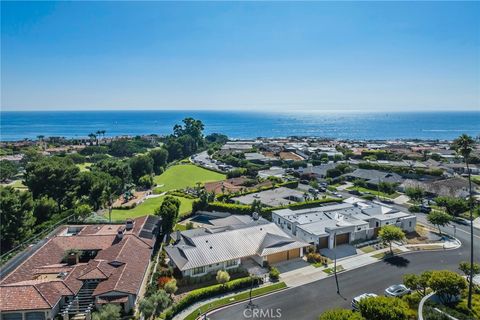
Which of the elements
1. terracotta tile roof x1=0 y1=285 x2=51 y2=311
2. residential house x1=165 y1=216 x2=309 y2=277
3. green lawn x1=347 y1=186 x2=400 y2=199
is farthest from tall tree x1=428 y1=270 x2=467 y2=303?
green lawn x1=347 y1=186 x2=400 y2=199

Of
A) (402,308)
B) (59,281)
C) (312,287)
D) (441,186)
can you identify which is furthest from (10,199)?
(441,186)

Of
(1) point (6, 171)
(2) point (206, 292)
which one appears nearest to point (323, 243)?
(2) point (206, 292)

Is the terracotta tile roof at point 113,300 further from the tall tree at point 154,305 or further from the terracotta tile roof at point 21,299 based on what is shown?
the terracotta tile roof at point 21,299

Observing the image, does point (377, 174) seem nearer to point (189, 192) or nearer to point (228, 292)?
point (189, 192)

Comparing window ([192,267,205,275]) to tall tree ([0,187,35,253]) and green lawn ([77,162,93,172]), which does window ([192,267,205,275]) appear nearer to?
tall tree ([0,187,35,253])

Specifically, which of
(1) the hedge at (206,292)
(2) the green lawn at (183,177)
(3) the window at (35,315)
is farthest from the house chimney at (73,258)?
(2) the green lawn at (183,177)

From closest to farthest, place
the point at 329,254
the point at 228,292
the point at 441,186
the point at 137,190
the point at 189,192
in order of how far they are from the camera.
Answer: the point at 228,292
the point at 329,254
the point at 441,186
the point at 189,192
the point at 137,190
